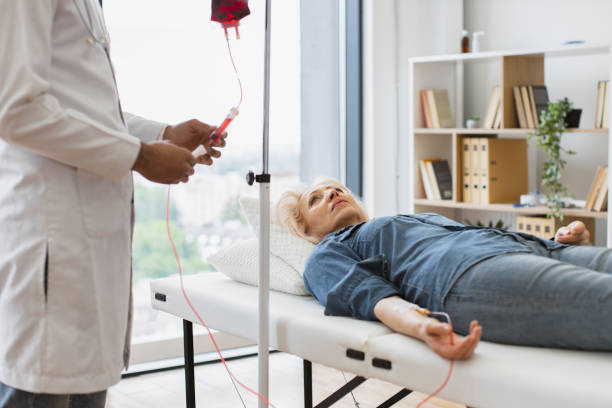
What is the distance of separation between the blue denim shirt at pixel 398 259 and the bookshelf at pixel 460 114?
150cm

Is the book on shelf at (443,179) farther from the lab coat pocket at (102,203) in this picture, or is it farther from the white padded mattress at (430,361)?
the lab coat pocket at (102,203)

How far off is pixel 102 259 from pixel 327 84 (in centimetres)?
262

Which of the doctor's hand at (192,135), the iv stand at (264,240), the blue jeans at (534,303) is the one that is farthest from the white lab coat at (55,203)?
the blue jeans at (534,303)

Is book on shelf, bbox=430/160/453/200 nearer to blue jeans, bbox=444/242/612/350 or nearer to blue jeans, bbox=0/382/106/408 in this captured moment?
blue jeans, bbox=444/242/612/350

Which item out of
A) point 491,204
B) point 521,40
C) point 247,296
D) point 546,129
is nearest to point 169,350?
point 247,296

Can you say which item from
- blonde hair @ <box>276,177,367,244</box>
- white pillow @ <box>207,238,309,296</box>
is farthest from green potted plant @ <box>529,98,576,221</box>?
white pillow @ <box>207,238,309,296</box>

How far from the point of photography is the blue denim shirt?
58.4 inches

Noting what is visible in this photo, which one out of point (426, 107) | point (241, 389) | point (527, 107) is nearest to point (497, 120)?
point (527, 107)

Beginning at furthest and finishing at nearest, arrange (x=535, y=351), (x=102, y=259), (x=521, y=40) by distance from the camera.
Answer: (x=521, y=40) → (x=535, y=351) → (x=102, y=259)

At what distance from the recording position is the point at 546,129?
301 cm

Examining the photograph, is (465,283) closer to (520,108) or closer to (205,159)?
(205,159)

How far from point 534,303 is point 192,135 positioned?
77cm

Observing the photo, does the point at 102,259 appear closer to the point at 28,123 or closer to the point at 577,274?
the point at 28,123

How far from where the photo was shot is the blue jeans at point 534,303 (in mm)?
1264
